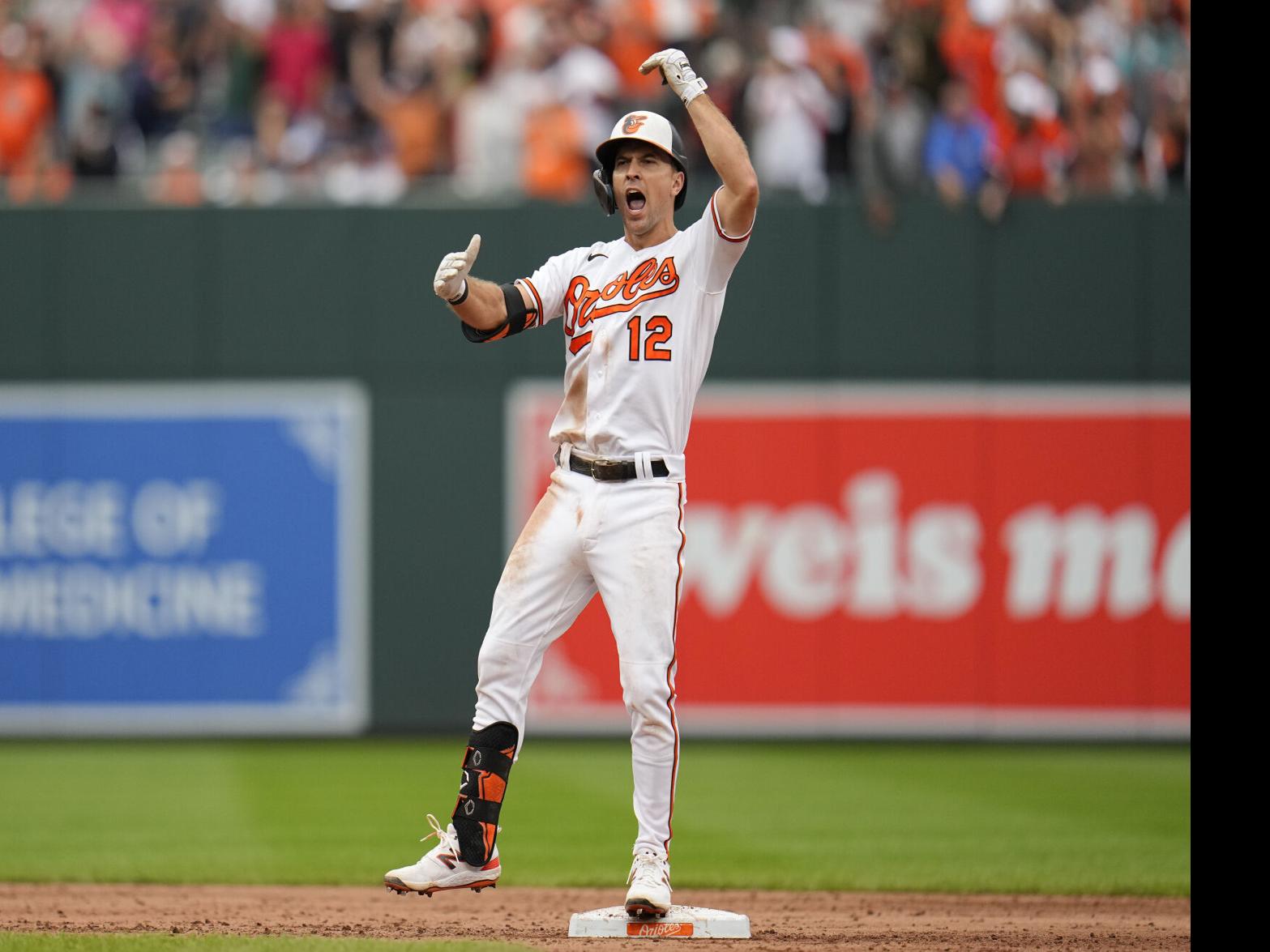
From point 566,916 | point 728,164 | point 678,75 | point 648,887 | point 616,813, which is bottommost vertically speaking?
point 616,813

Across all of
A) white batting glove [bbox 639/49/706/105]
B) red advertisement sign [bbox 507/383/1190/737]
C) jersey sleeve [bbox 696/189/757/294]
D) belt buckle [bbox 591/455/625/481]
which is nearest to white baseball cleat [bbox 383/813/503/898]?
belt buckle [bbox 591/455/625/481]

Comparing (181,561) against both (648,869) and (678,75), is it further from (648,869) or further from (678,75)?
(678,75)

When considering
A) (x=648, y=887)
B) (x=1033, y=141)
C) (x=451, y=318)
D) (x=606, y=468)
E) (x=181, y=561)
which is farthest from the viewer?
(x=1033, y=141)

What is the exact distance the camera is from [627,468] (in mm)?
5594

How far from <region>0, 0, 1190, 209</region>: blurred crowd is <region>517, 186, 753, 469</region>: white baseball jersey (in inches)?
270

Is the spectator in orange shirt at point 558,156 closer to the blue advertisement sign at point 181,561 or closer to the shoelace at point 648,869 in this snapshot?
the blue advertisement sign at point 181,561

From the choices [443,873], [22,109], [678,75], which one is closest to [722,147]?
[678,75]

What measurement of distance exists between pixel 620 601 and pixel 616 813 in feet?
12.9

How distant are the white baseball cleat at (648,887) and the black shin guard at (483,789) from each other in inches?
17.9

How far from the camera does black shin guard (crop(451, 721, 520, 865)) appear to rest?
218 inches

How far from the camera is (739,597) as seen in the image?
40.2ft

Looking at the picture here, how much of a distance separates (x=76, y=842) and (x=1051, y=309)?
7.44 metres

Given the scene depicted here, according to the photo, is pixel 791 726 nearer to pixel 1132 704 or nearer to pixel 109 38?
pixel 1132 704

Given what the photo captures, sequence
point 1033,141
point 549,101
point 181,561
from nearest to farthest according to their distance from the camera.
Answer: point 181,561 < point 1033,141 < point 549,101
